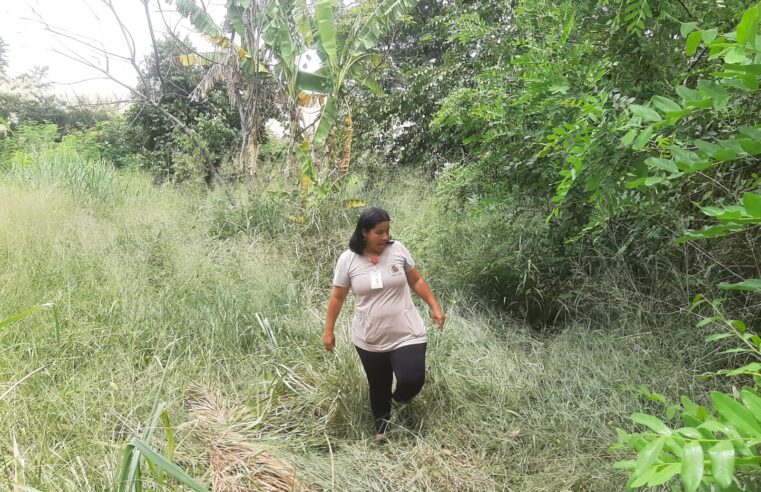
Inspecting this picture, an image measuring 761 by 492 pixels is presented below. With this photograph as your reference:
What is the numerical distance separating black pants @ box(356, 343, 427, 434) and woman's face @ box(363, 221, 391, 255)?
689 millimetres

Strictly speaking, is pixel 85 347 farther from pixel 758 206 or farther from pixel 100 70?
pixel 100 70

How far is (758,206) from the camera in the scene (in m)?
0.86

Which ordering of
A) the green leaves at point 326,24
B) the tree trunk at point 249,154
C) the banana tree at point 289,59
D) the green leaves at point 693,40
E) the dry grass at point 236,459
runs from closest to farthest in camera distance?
1. the green leaves at point 693,40
2. the dry grass at point 236,459
3. the green leaves at point 326,24
4. the banana tree at point 289,59
5. the tree trunk at point 249,154

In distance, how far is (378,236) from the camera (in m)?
2.97

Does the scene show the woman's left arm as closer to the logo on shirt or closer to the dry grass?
the logo on shirt

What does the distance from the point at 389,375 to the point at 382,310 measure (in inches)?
18.7

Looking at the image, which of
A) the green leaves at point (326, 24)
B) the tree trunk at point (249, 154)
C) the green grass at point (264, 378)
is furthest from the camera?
the tree trunk at point (249, 154)

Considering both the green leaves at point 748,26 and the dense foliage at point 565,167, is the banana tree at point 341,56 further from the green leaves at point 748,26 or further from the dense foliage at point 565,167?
the green leaves at point 748,26

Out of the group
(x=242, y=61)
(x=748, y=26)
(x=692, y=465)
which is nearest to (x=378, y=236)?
(x=748, y=26)

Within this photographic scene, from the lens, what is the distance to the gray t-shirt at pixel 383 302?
9.78 ft

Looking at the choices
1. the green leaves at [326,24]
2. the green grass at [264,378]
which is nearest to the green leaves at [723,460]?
the green grass at [264,378]

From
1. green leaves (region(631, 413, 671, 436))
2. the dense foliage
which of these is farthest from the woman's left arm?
green leaves (region(631, 413, 671, 436))

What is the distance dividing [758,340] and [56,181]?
8271 millimetres

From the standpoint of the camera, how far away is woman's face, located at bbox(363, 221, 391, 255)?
117 inches
